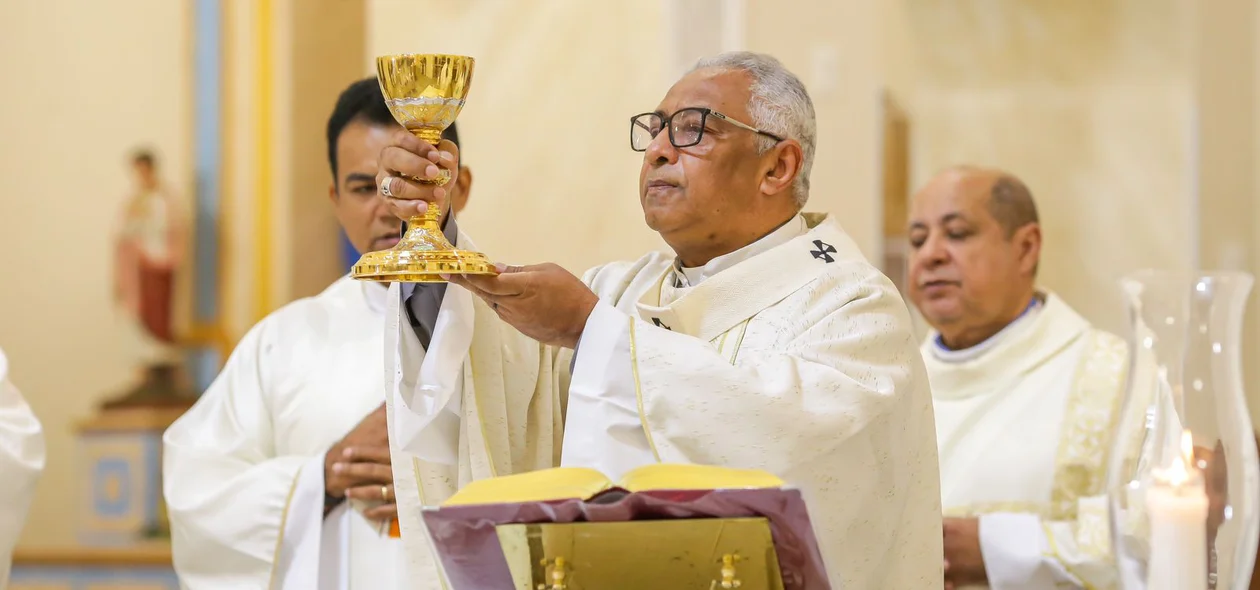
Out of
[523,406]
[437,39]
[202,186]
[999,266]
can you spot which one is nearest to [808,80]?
[437,39]

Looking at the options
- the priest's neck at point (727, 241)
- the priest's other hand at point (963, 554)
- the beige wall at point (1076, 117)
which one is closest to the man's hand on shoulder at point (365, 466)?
the priest's neck at point (727, 241)

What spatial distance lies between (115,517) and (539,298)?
19.7ft

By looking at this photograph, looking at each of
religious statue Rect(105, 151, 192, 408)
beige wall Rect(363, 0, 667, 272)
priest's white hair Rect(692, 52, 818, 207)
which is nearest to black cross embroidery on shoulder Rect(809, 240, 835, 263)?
priest's white hair Rect(692, 52, 818, 207)

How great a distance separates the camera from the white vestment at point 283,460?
10.7 feet

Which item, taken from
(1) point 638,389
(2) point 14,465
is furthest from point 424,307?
(2) point 14,465

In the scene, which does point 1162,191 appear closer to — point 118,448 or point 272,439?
point 118,448

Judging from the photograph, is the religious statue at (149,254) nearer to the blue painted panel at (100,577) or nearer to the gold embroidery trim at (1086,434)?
the blue painted panel at (100,577)

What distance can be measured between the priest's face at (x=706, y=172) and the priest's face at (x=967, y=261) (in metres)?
1.47

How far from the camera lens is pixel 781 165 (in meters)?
2.90

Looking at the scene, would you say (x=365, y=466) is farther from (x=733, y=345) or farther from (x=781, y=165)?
(x=781, y=165)

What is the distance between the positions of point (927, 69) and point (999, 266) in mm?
6606

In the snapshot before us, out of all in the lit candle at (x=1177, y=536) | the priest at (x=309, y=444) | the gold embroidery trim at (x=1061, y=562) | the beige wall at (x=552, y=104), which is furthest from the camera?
the beige wall at (x=552, y=104)

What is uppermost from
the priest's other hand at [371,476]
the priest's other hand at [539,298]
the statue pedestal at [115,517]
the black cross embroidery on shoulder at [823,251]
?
the black cross embroidery on shoulder at [823,251]

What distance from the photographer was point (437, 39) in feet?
20.1
